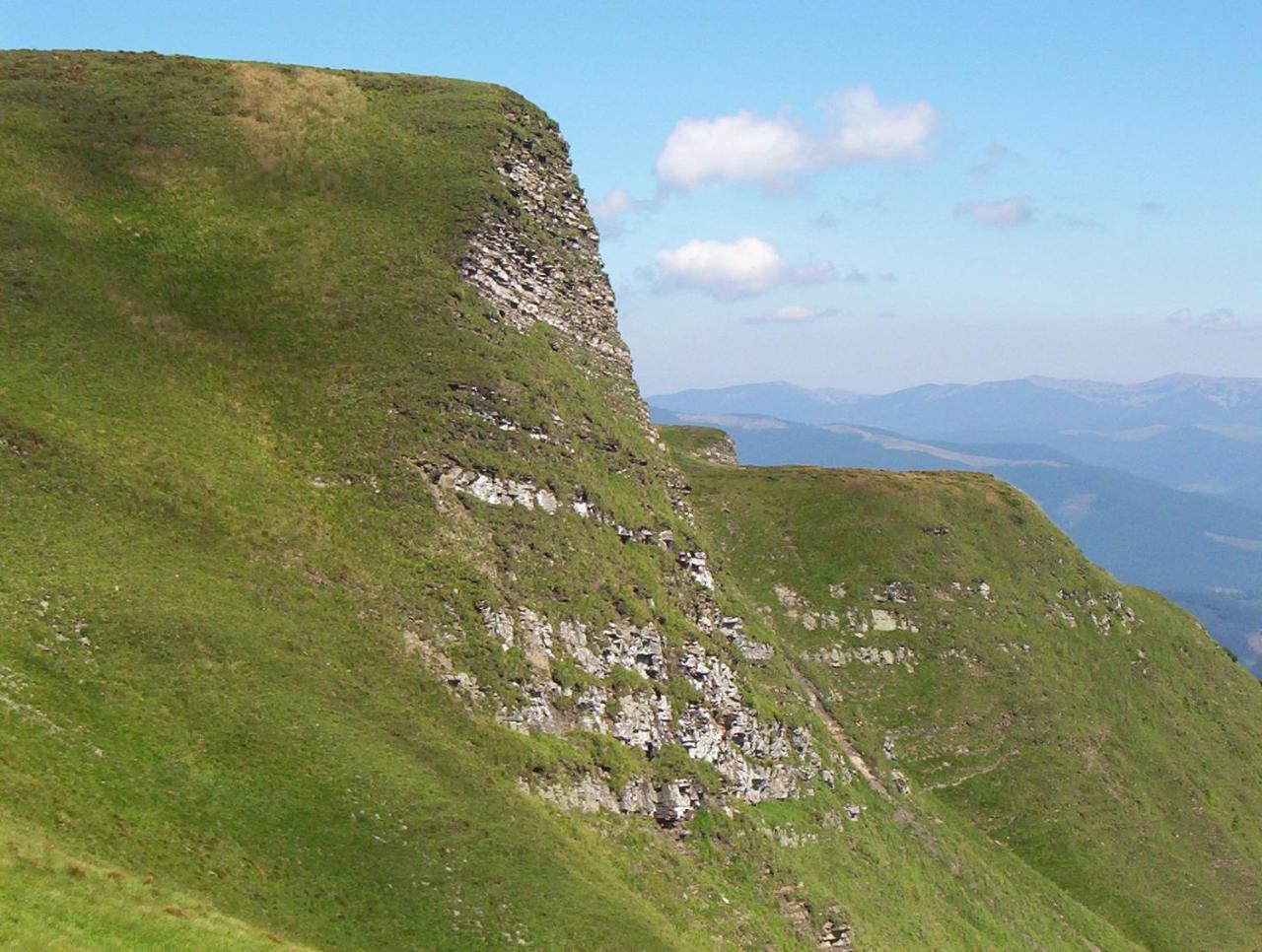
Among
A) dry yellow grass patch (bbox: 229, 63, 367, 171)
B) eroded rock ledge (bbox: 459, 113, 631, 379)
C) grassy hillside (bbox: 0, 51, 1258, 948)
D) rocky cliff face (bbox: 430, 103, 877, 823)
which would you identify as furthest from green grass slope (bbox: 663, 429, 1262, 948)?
dry yellow grass patch (bbox: 229, 63, 367, 171)

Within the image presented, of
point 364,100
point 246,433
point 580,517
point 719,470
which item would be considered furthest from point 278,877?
point 719,470

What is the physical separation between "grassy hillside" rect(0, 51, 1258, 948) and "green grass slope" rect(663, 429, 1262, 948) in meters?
3.74

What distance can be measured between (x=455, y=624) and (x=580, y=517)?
1549 centimetres

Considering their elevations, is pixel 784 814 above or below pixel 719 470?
below

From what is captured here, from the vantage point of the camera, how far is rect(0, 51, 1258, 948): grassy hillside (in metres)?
41.1

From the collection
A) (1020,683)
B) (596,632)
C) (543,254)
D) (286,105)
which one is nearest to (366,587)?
(596,632)

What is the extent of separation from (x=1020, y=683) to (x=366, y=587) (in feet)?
248

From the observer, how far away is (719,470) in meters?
126

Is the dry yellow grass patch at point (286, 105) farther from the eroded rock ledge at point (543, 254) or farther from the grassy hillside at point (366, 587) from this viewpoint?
the eroded rock ledge at point (543, 254)

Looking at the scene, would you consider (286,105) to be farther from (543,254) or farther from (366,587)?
(366,587)

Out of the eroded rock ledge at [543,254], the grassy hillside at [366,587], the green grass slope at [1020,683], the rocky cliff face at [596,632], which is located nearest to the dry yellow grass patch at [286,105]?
the grassy hillside at [366,587]

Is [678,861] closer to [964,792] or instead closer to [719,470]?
[964,792]

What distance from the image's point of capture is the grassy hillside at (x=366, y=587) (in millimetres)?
41125

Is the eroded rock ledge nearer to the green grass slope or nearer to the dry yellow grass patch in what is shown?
the dry yellow grass patch
